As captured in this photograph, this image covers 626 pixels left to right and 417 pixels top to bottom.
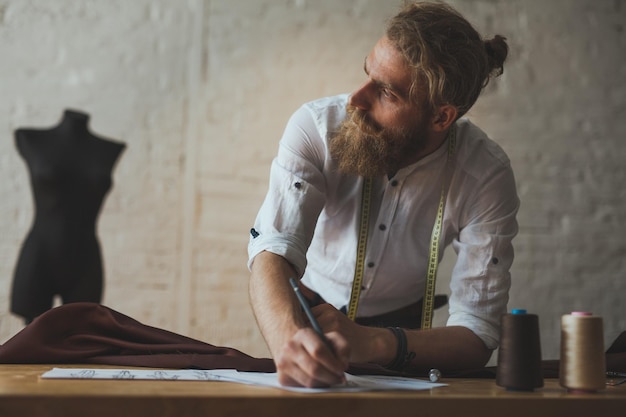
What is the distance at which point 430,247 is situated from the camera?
2.12 meters

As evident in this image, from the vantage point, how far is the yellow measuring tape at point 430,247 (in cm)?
206

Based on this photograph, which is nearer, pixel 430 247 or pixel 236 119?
pixel 430 247

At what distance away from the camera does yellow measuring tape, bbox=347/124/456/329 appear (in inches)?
81.2

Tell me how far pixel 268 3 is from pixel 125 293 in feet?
5.69

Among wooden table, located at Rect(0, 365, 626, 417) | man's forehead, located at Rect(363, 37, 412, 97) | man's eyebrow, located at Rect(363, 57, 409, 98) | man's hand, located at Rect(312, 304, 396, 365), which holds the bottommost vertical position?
wooden table, located at Rect(0, 365, 626, 417)

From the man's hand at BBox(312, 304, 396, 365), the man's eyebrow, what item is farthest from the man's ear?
the man's hand at BBox(312, 304, 396, 365)

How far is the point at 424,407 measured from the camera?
3.38 feet

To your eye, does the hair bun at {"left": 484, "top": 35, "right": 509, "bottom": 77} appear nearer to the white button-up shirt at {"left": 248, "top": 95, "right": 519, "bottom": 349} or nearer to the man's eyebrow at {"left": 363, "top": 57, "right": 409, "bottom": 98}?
the white button-up shirt at {"left": 248, "top": 95, "right": 519, "bottom": 349}

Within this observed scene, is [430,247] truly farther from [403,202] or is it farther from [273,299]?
[273,299]

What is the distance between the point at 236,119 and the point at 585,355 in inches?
115

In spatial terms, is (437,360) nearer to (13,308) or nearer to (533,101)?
(13,308)

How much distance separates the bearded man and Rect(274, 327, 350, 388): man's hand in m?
0.36

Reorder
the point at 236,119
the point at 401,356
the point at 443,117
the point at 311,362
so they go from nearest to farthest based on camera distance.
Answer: the point at 311,362, the point at 401,356, the point at 443,117, the point at 236,119

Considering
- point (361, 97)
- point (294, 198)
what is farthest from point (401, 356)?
point (361, 97)
